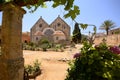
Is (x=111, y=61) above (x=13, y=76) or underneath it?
above

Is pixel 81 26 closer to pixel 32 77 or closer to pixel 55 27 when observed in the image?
pixel 32 77

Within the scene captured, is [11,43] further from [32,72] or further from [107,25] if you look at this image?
[107,25]

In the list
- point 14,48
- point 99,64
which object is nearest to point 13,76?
point 14,48

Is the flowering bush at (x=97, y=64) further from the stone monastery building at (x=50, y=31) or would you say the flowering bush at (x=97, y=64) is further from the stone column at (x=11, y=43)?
the stone monastery building at (x=50, y=31)

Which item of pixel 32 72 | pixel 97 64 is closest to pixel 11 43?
pixel 97 64

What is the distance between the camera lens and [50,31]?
56.5 meters

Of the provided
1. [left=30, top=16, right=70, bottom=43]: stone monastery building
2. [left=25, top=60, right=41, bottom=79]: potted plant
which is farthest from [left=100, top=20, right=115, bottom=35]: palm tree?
[left=25, top=60, right=41, bottom=79]: potted plant

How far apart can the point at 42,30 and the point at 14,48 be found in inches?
2066

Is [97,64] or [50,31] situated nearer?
[97,64]

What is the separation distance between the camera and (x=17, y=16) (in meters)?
5.96

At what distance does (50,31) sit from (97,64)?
174 ft

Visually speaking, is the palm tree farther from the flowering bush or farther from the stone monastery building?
the flowering bush

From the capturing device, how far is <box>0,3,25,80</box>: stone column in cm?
543

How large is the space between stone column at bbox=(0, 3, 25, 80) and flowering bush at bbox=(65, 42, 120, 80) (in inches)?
87.8
